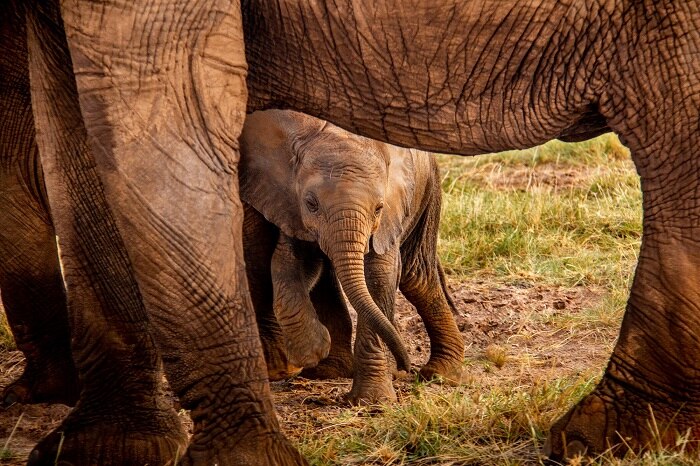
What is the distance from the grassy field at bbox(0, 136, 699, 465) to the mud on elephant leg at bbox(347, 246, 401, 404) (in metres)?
0.08

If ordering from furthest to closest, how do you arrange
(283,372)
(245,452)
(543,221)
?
(543,221), (283,372), (245,452)

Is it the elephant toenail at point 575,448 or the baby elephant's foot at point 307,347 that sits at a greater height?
the baby elephant's foot at point 307,347

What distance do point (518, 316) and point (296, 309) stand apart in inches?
47.0

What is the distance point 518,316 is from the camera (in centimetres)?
585

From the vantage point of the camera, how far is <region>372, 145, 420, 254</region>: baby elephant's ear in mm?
4988

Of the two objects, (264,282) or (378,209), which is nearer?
(378,209)

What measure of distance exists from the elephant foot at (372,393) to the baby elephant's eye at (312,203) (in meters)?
0.59

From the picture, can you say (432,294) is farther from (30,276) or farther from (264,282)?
(30,276)

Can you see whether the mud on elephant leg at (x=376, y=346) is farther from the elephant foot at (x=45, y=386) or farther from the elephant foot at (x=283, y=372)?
the elephant foot at (x=45, y=386)

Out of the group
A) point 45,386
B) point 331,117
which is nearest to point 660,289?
point 331,117

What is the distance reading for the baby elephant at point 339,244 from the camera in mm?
4773

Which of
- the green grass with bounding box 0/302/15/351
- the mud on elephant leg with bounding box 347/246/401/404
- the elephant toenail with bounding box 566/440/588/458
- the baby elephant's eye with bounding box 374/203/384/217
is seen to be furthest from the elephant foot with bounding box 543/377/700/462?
the green grass with bounding box 0/302/15/351

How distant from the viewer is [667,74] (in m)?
3.53

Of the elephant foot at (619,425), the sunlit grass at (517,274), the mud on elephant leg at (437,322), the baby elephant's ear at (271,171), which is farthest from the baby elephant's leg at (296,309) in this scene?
the elephant foot at (619,425)
